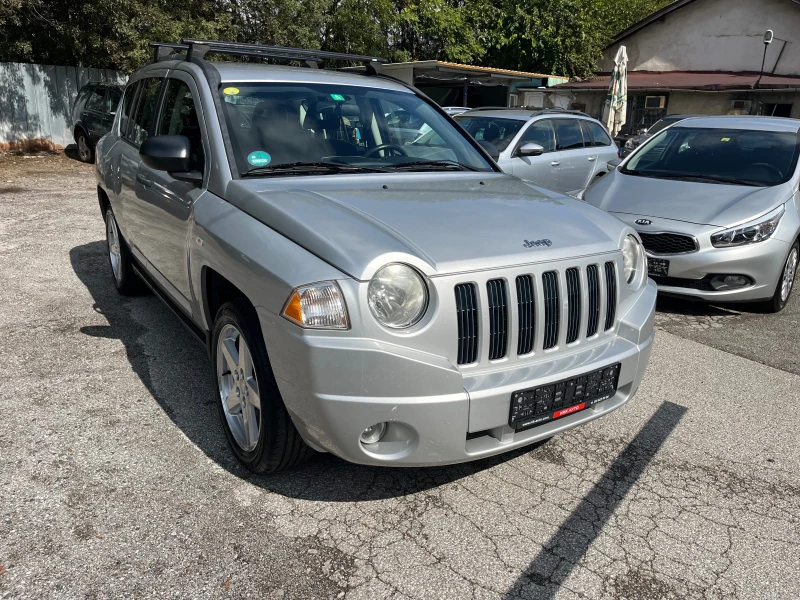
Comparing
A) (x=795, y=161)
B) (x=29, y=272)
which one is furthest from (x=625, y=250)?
(x=29, y=272)

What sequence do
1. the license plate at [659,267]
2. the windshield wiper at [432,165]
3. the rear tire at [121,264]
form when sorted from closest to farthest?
the windshield wiper at [432,165] → the rear tire at [121,264] → the license plate at [659,267]

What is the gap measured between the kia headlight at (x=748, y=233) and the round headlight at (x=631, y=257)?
9.11ft

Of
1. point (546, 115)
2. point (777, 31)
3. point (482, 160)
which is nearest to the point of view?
point (482, 160)

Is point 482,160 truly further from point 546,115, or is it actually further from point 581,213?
point 546,115

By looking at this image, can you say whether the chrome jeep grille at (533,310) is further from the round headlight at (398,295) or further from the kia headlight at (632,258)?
the kia headlight at (632,258)

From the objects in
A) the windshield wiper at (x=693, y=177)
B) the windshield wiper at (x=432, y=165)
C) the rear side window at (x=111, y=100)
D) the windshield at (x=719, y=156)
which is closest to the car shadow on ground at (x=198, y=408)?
the windshield wiper at (x=432, y=165)

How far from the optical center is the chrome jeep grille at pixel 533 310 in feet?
8.82

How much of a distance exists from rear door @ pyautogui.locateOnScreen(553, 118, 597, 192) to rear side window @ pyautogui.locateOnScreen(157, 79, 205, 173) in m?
6.88

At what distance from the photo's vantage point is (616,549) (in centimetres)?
281

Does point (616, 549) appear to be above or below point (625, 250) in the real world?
below

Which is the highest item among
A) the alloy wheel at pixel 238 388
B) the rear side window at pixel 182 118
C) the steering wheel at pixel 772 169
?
the rear side window at pixel 182 118

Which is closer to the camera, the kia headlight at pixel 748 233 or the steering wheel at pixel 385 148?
the steering wheel at pixel 385 148

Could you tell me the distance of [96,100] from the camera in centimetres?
1449

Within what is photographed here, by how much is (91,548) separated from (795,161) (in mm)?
6789
